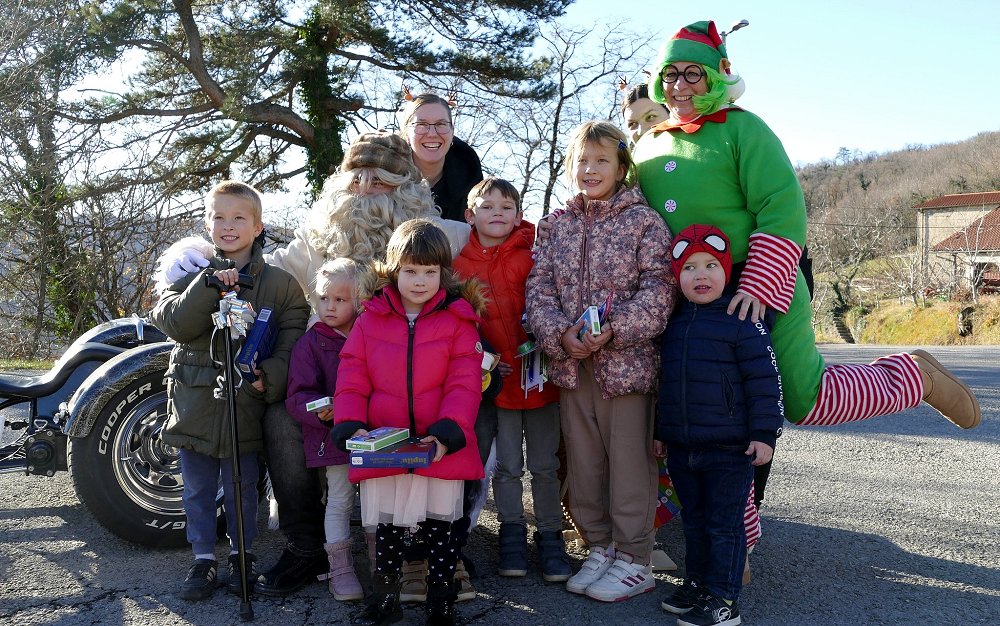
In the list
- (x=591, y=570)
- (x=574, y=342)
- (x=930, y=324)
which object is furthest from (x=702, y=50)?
(x=930, y=324)

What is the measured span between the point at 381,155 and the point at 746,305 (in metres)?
1.73

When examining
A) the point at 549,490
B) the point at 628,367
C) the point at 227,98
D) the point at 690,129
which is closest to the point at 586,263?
the point at 628,367

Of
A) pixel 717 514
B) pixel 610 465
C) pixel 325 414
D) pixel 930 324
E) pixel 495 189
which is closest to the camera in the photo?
pixel 717 514

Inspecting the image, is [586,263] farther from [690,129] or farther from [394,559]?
[394,559]

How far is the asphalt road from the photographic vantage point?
297cm

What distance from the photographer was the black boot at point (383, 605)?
2.88 m

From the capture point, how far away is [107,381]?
3568 millimetres

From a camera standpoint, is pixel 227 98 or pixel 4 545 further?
pixel 227 98

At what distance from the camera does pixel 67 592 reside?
10.3ft

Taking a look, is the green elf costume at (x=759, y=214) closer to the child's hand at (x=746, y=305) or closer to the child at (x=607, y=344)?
the child's hand at (x=746, y=305)

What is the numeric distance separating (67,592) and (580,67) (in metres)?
24.4

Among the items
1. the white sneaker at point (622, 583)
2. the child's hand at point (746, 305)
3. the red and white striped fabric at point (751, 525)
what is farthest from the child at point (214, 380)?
the red and white striped fabric at point (751, 525)

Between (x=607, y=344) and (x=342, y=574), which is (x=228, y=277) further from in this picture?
(x=607, y=344)

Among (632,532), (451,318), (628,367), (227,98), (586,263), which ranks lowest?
(632,532)
